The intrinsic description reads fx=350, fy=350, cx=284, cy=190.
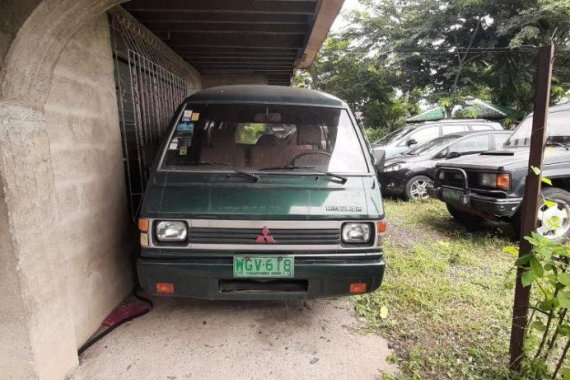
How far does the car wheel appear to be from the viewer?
6.93 meters

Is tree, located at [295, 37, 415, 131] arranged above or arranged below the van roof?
above

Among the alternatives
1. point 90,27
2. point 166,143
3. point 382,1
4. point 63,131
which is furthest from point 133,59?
point 382,1

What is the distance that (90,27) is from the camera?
261 centimetres

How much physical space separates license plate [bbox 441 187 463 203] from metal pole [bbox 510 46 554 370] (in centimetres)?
262

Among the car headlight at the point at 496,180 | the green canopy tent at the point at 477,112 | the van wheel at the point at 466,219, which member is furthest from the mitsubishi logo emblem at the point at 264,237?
the green canopy tent at the point at 477,112

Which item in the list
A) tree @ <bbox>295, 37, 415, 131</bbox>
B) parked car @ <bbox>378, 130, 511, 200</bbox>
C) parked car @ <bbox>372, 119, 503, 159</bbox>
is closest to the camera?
parked car @ <bbox>378, 130, 511, 200</bbox>

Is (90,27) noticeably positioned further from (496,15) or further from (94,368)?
(496,15)

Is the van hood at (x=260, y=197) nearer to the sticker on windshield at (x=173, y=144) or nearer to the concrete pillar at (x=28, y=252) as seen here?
the sticker on windshield at (x=173, y=144)

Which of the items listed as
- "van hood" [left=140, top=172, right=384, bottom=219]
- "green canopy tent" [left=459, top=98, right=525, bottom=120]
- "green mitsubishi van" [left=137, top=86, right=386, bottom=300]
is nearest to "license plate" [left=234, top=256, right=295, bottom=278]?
"green mitsubishi van" [left=137, top=86, right=386, bottom=300]

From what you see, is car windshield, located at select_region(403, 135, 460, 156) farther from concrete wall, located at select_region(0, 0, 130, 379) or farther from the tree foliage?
the tree foliage

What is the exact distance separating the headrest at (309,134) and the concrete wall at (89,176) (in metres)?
1.61

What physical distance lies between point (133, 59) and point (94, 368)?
111 inches

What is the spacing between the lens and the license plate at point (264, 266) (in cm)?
234

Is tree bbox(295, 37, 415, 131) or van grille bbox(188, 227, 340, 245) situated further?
tree bbox(295, 37, 415, 131)
